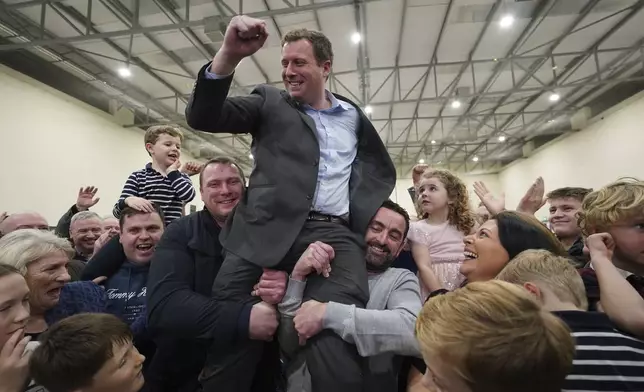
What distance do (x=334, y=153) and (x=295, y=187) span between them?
27 centimetres

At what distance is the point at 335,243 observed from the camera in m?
1.52

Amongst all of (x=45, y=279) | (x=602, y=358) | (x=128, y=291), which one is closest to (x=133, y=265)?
(x=128, y=291)

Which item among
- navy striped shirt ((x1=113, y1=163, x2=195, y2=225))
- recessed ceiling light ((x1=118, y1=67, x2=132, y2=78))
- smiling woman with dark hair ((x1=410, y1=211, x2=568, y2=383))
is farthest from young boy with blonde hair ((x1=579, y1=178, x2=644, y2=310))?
recessed ceiling light ((x1=118, y1=67, x2=132, y2=78))

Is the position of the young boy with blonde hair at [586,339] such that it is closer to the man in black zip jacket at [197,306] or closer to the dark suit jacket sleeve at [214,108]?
the man in black zip jacket at [197,306]

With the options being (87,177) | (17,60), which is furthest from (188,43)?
(87,177)

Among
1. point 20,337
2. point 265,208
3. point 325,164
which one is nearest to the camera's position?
point 20,337

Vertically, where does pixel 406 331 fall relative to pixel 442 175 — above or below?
below

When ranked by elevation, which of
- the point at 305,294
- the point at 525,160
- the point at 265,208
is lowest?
the point at 305,294

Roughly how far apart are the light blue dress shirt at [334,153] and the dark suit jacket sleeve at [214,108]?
31 cm

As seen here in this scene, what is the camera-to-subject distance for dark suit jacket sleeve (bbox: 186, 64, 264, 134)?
1384mm

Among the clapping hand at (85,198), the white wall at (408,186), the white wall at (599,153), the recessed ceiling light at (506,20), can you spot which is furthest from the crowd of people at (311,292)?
the white wall at (408,186)

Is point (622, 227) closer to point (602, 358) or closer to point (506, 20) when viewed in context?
point (602, 358)

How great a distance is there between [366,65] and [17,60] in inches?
236

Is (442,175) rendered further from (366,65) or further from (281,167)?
(366,65)
